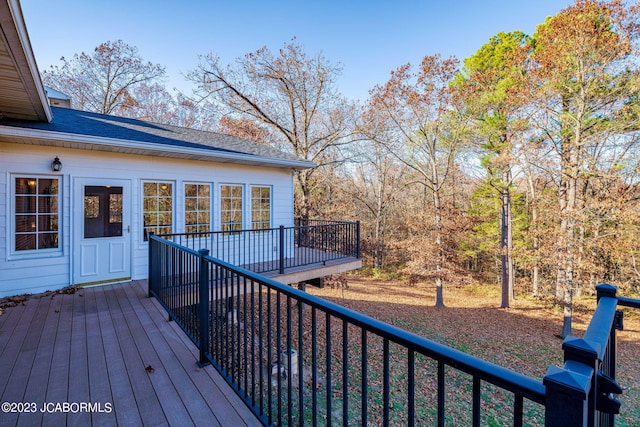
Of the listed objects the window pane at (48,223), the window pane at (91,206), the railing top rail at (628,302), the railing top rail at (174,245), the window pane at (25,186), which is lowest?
the railing top rail at (628,302)

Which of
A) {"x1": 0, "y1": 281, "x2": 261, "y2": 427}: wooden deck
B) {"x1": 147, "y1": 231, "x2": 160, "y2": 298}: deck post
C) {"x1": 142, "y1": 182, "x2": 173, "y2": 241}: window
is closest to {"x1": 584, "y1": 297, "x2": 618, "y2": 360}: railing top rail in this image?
{"x1": 0, "y1": 281, "x2": 261, "y2": 427}: wooden deck

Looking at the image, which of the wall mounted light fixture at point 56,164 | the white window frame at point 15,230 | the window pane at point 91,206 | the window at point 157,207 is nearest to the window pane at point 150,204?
the window at point 157,207

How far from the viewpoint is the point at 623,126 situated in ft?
26.7

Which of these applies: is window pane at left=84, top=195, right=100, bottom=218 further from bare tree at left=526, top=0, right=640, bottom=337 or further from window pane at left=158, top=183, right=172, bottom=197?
bare tree at left=526, top=0, right=640, bottom=337

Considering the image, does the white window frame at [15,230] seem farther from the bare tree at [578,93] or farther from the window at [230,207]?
the bare tree at [578,93]

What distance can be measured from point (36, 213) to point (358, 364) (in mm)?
6831

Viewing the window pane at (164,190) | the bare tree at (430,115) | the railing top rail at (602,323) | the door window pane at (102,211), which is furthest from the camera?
the bare tree at (430,115)

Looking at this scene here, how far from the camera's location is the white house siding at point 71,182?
5020 millimetres

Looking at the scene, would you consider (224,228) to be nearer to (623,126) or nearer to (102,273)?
(102,273)

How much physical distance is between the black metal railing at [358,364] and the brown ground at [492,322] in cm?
231

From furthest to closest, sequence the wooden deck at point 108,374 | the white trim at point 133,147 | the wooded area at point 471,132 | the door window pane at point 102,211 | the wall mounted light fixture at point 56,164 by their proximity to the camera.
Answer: the wooded area at point 471,132 < the door window pane at point 102,211 < the wall mounted light fixture at point 56,164 < the white trim at point 133,147 < the wooden deck at point 108,374

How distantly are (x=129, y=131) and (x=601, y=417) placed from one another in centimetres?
790

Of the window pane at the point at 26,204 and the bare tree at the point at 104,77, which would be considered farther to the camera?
the bare tree at the point at 104,77

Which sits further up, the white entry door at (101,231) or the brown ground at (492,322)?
the white entry door at (101,231)
